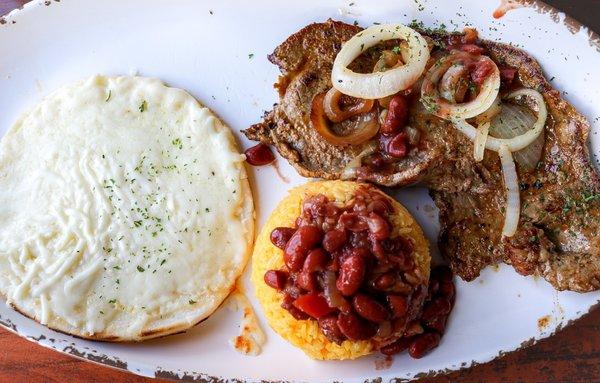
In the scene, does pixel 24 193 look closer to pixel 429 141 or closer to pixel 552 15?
pixel 429 141

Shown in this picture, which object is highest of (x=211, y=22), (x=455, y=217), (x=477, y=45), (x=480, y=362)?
(x=211, y=22)

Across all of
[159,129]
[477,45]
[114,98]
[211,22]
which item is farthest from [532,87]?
[114,98]

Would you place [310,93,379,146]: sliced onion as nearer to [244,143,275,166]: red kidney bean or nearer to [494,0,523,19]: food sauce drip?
[244,143,275,166]: red kidney bean

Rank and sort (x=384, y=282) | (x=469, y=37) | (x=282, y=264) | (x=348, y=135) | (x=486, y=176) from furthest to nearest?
(x=469, y=37), (x=348, y=135), (x=486, y=176), (x=282, y=264), (x=384, y=282)

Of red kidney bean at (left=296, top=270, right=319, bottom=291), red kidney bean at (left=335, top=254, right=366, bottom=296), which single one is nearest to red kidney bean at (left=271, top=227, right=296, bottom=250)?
red kidney bean at (left=296, top=270, right=319, bottom=291)

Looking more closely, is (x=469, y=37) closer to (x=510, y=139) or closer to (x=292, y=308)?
(x=510, y=139)

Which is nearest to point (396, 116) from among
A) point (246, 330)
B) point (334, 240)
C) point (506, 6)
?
point (334, 240)

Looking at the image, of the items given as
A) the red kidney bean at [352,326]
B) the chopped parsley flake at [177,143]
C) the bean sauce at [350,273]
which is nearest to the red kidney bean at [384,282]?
the bean sauce at [350,273]
